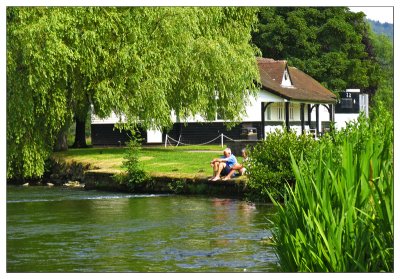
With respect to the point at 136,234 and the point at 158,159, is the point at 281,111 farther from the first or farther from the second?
the point at 136,234

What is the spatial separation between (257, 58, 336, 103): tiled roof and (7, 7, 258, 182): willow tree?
1469 mm

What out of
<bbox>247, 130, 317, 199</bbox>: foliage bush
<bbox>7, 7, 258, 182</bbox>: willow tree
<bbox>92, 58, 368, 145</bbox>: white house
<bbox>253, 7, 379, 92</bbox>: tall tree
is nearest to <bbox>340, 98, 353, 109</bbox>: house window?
<bbox>92, 58, 368, 145</bbox>: white house

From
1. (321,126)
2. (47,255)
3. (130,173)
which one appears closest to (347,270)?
(47,255)

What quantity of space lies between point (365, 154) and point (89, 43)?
49.4 feet

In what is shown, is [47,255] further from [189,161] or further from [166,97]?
[166,97]

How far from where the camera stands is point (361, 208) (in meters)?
8.57

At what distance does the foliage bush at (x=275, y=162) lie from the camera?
17.9 m

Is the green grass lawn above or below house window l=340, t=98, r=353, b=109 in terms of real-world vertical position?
below

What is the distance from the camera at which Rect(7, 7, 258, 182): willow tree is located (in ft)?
72.7

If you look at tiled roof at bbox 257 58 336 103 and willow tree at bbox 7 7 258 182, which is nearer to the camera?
willow tree at bbox 7 7 258 182

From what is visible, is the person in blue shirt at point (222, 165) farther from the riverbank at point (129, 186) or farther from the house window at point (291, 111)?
the house window at point (291, 111)

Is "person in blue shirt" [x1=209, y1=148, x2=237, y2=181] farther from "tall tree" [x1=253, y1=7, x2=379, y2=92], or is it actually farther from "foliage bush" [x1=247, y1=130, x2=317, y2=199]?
"tall tree" [x1=253, y1=7, x2=379, y2=92]

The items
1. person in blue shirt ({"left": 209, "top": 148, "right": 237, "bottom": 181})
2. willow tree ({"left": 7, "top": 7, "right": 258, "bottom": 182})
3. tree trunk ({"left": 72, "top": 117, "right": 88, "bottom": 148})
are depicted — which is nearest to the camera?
person in blue shirt ({"left": 209, "top": 148, "right": 237, "bottom": 181})

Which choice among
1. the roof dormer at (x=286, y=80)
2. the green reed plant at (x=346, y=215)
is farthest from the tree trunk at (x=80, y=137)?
the green reed plant at (x=346, y=215)
